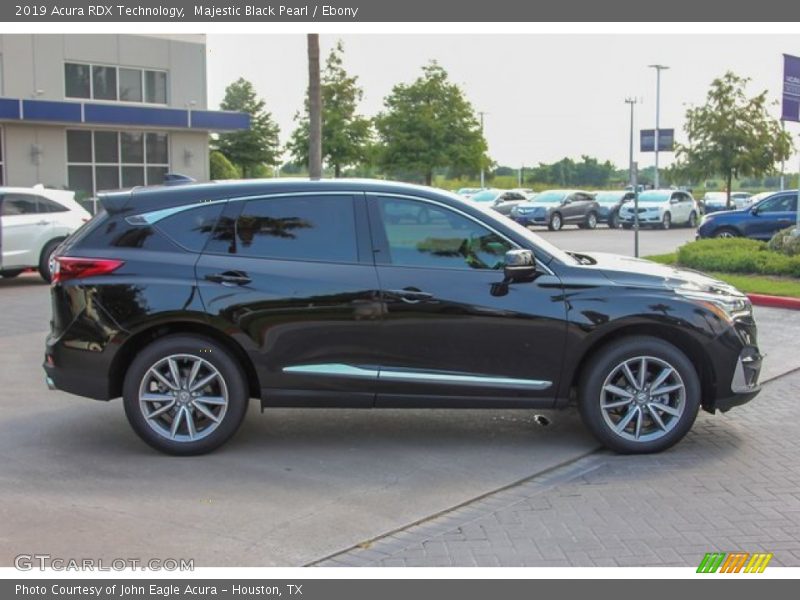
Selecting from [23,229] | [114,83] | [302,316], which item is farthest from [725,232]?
[114,83]

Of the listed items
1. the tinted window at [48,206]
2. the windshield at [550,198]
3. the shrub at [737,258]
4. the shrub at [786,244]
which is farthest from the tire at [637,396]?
the windshield at [550,198]

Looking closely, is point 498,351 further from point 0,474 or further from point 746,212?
point 746,212

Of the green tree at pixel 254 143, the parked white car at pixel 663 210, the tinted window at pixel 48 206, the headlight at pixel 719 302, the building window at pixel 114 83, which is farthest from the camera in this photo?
the green tree at pixel 254 143

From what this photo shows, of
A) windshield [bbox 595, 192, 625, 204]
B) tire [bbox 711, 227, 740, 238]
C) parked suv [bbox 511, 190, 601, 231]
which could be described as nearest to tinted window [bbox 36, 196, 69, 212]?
tire [bbox 711, 227, 740, 238]

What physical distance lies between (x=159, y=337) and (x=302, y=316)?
0.97 metres

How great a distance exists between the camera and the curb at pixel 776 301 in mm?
13531

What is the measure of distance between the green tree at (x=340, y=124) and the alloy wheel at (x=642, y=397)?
35188 mm

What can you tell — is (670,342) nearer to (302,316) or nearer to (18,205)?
(302,316)

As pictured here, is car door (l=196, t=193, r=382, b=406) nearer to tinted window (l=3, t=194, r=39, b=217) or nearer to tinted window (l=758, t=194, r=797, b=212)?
tinted window (l=3, t=194, r=39, b=217)

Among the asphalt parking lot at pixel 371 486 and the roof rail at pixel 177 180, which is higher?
the roof rail at pixel 177 180

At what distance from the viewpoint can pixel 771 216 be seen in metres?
22.9

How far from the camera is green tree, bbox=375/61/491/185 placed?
43.6 metres

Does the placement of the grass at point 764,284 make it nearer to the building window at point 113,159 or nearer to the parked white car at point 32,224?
the parked white car at point 32,224

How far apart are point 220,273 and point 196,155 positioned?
93.4ft
